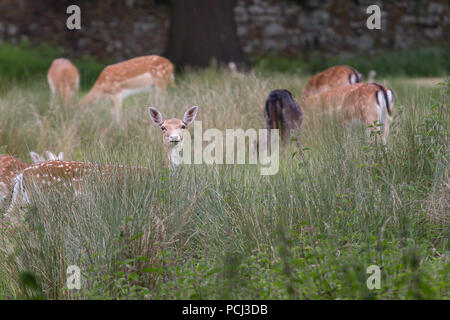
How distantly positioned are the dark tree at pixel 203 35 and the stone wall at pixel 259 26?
12.8 feet

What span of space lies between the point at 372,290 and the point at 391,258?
0.37 meters

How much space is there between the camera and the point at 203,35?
1334 cm

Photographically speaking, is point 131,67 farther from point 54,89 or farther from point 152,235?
point 152,235

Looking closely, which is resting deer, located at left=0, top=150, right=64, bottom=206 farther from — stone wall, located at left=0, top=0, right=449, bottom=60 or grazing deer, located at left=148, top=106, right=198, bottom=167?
stone wall, located at left=0, top=0, right=449, bottom=60

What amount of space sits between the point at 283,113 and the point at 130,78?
3.80m

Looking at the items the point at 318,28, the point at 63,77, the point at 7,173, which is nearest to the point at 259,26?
the point at 318,28

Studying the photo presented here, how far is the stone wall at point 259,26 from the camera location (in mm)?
17391

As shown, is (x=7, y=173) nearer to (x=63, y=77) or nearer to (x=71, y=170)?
(x=71, y=170)

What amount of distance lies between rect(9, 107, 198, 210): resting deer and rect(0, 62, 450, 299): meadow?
0.15 m

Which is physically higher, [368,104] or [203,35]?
[203,35]

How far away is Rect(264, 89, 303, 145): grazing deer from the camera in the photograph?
7785 millimetres

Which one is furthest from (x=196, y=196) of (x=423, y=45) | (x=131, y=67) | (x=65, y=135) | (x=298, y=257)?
(x=423, y=45)

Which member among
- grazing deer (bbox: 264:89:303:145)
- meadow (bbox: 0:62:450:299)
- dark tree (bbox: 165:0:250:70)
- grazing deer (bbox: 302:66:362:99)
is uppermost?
dark tree (bbox: 165:0:250:70)

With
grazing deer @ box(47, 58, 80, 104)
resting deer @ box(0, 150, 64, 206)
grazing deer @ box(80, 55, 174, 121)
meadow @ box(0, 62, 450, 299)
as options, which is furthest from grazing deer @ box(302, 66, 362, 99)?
resting deer @ box(0, 150, 64, 206)
